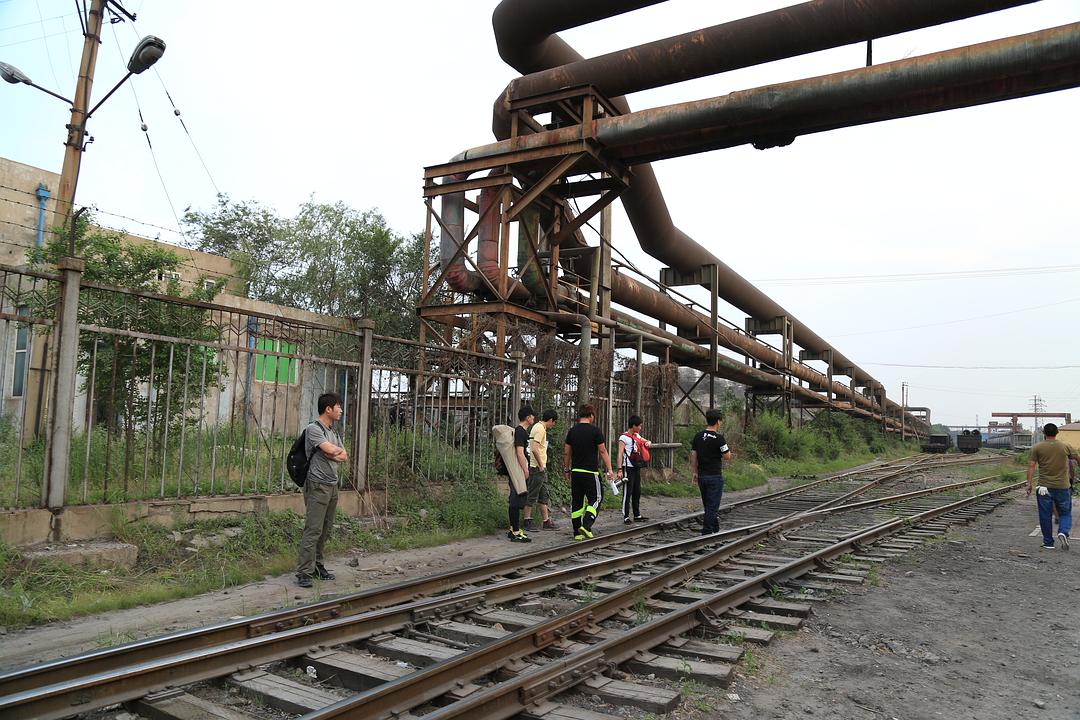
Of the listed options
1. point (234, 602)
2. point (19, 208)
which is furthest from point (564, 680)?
point (19, 208)

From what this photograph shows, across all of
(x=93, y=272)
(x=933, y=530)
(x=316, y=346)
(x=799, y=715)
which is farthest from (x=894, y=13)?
(x=93, y=272)

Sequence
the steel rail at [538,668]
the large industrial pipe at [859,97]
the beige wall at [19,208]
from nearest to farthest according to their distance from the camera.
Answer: the steel rail at [538,668] < the large industrial pipe at [859,97] < the beige wall at [19,208]

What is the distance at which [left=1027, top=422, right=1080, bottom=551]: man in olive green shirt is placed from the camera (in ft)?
30.5

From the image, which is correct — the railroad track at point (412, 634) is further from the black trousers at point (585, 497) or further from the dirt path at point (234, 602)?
the black trousers at point (585, 497)

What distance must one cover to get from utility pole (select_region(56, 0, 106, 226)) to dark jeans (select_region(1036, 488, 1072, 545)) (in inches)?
610

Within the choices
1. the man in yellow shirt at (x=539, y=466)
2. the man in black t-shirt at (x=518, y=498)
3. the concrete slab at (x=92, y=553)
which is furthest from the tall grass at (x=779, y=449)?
the concrete slab at (x=92, y=553)

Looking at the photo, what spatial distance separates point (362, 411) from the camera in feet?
30.2

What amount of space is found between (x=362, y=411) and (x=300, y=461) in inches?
111

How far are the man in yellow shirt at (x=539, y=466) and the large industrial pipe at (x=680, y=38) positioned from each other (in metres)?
7.16

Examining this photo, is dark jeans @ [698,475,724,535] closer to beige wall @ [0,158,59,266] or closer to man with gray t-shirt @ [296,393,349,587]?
man with gray t-shirt @ [296,393,349,587]

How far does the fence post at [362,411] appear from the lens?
9.13 m

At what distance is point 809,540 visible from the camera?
30.1ft

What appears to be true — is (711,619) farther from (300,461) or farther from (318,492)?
(300,461)

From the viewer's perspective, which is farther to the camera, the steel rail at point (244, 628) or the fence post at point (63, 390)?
the fence post at point (63, 390)
